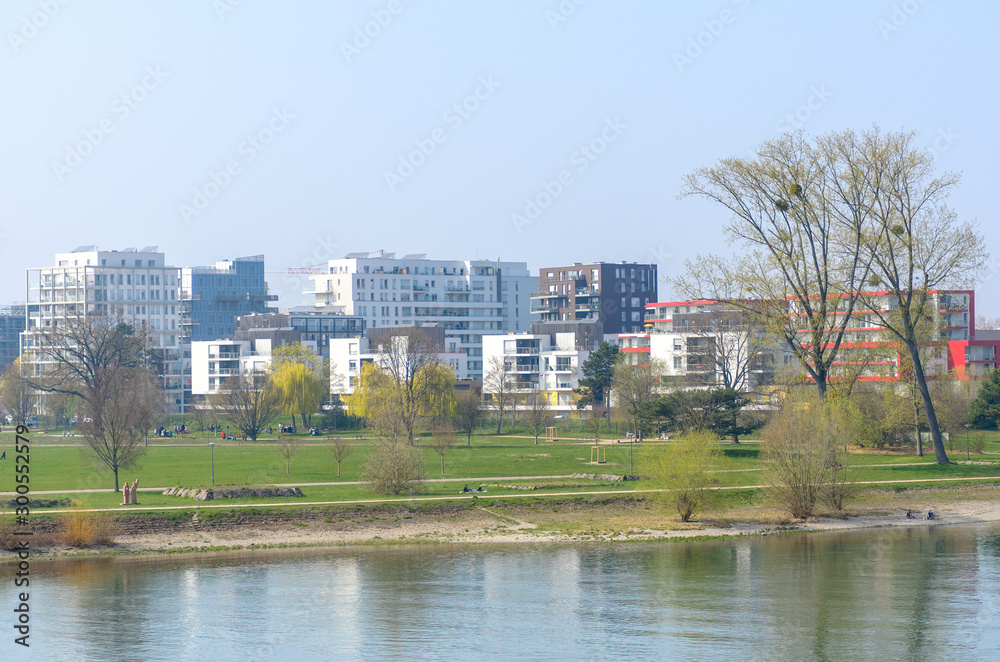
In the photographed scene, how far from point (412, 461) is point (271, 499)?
7869 millimetres

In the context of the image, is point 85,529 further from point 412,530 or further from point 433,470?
point 433,470

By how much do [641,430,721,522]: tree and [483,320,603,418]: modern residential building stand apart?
8872cm

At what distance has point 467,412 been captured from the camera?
343 feet

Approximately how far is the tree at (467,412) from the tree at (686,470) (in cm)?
4389

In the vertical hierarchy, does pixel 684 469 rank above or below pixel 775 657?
above

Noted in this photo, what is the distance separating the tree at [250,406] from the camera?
110 m

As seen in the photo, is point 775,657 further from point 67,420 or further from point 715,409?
point 67,420

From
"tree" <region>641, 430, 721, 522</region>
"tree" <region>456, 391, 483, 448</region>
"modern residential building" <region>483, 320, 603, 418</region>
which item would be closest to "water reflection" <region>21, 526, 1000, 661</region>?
"tree" <region>641, 430, 721, 522</region>

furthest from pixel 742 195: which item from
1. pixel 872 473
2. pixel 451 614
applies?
pixel 451 614

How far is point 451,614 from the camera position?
37188 mm

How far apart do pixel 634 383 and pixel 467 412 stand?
16.6m

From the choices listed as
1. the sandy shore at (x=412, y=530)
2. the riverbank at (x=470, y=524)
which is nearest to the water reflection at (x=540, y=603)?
the sandy shore at (x=412, y=530)

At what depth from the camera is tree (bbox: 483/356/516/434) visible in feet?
428

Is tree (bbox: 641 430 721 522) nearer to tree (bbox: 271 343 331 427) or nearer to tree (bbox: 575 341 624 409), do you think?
tree (bbox: 575 341 624 409)
